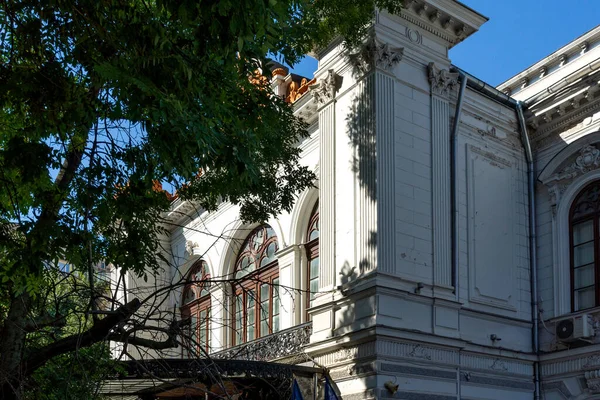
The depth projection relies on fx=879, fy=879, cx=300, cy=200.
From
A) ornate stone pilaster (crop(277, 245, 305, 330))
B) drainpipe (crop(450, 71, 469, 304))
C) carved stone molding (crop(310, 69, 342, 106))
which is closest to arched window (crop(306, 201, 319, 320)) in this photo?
ornate stone pilaster (crop(277, 245, 305, 330))

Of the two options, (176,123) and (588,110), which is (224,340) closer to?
(588,110)

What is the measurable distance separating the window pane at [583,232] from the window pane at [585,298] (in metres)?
0.92

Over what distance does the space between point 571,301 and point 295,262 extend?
575 cm

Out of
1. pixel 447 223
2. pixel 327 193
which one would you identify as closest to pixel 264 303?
pixel 327 193

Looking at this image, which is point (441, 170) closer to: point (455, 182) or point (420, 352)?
point (455, 182)

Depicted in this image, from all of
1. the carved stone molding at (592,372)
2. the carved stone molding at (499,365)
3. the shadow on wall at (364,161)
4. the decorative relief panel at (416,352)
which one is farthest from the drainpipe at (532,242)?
the shadow on wall at (364,161)

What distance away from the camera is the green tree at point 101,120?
25.9 ft

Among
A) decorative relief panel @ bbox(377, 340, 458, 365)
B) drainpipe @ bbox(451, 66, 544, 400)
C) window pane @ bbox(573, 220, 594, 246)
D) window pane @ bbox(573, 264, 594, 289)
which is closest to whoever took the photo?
decorative relief panel @ bbox(377, 340, 458, 365)

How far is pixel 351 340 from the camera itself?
14.5 m

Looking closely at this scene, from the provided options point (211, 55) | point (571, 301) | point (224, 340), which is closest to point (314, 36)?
point (211, 55)

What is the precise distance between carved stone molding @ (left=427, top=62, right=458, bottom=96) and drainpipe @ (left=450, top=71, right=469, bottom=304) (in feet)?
1.01

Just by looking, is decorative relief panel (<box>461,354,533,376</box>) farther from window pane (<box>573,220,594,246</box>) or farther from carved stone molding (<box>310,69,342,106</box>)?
carved stone molding (<box>310,69,342,106</box>)

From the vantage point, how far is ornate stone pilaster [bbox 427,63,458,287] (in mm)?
15453

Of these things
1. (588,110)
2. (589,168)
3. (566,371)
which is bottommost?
(566,371)
